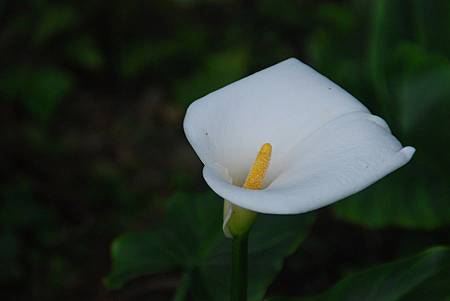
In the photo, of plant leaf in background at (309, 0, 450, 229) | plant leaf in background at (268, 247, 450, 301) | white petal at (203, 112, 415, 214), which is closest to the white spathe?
white petal at (203, 112, 415, 214)

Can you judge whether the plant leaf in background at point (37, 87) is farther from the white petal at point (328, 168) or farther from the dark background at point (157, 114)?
the white petal at point (328, 168)

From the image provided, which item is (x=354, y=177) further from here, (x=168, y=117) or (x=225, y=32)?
(x=225, y=32)

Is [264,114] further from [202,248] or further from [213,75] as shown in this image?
[213,75]

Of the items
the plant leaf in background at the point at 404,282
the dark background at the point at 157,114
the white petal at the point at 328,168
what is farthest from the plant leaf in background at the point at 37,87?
the white petal at the point at 328,168

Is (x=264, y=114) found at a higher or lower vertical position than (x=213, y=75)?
higher

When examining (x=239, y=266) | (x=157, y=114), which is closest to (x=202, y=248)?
(x=239, y=266)

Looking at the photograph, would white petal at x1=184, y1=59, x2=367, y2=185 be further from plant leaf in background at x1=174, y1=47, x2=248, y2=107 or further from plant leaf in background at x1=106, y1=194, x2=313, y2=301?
plant leaf in background at x1=174, y1=47, x2=248, y2=107
